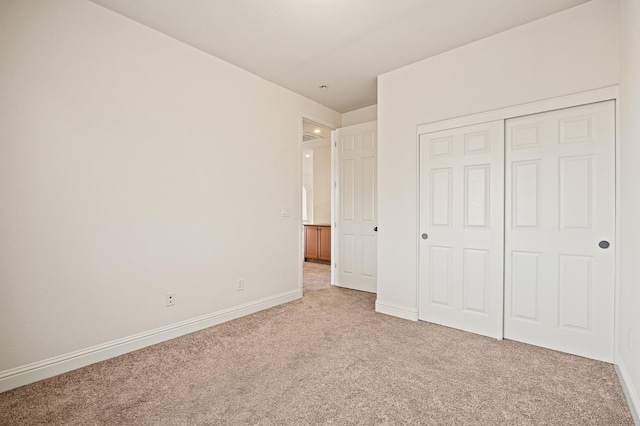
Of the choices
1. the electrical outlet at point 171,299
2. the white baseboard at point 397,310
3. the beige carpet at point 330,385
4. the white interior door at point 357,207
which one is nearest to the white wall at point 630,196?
the beige carpet at point 330,385

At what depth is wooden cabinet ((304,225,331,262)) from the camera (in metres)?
6.67

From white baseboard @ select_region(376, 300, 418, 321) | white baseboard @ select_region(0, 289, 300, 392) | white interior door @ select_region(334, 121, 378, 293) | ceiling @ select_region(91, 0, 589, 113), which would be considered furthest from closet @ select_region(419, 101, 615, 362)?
white baseboard @ select_region(0, 289, 300, 392)

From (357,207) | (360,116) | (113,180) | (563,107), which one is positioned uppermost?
(360,116)

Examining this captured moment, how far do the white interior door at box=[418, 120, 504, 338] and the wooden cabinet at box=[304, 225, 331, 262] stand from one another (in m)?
3.59

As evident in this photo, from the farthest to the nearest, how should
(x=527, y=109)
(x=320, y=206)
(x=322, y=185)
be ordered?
(x=320, y=206) < (x=322, y=185) < (x=527, y=109)

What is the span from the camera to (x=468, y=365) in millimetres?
2207

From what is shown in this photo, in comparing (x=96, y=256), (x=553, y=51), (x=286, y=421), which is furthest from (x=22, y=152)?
(x=553, y=51)

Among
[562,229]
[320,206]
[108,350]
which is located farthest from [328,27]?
[320,206]

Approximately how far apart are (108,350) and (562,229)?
3766 mm

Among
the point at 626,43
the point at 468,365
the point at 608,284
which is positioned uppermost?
the point at 626,43

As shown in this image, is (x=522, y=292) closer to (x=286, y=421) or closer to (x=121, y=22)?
(x=286, y=421)

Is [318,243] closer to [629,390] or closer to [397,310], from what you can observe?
[397,310]

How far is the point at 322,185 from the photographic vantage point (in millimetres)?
7008

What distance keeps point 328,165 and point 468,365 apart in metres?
5.23
